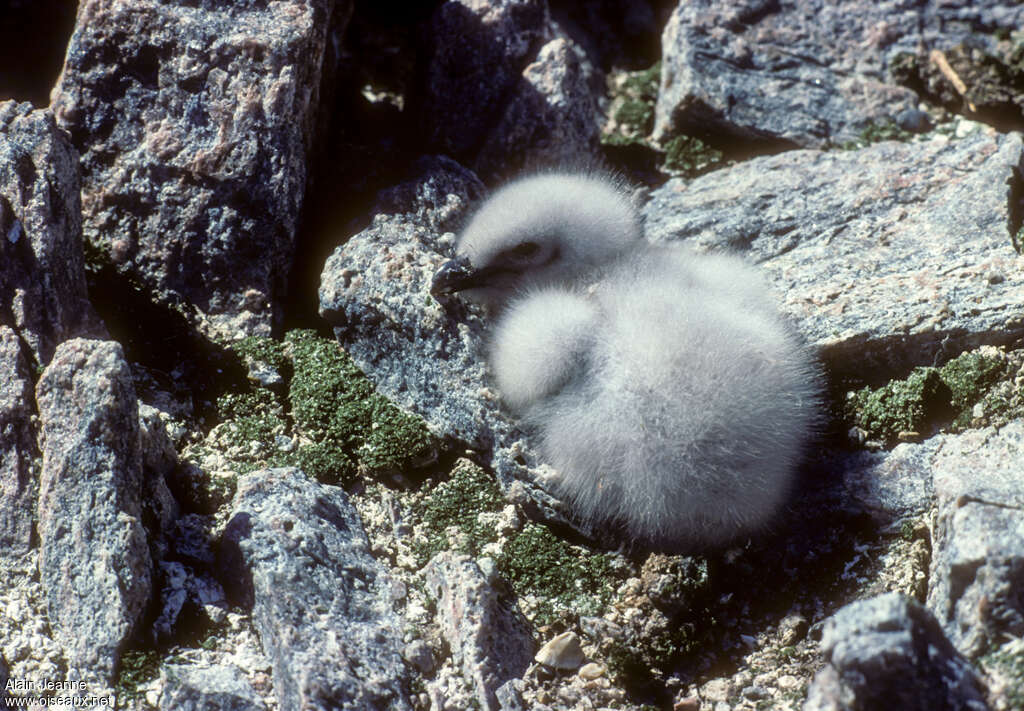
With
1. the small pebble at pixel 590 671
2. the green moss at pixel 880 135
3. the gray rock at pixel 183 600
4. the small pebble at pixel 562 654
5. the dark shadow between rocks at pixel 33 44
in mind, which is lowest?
the small pebble at pixel 590 671

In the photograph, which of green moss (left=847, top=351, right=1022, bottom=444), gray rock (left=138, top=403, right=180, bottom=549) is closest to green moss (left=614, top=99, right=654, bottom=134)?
green moss (left=847, top=351, right=1022, bottom=444)

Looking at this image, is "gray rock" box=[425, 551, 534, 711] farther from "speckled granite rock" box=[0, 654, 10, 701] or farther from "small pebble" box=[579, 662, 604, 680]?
"speckled granite rock" box=[0, 654, 10, 701]

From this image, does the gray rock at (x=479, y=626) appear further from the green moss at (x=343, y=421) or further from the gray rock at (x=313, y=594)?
the green moss at (x=343, y=421)

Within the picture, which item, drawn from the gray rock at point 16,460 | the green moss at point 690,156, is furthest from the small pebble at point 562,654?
the green moss at point 690,156

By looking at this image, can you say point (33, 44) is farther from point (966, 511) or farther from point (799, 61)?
point (966, 511)

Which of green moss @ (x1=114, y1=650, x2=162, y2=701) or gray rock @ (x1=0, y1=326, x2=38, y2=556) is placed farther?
gray rock @ (x1=0, y1=326, x2=38, y2=556)

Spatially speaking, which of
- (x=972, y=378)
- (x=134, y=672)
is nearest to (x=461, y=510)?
(x=134, y=672)

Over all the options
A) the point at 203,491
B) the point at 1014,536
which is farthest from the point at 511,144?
the point at 1014,536

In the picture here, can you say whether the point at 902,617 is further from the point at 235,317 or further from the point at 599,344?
the point at 235,317
